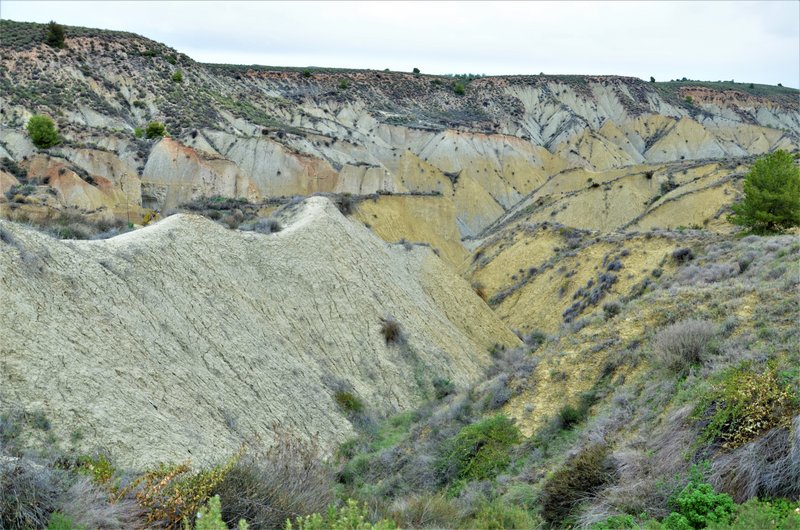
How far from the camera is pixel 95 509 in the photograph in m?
7.11

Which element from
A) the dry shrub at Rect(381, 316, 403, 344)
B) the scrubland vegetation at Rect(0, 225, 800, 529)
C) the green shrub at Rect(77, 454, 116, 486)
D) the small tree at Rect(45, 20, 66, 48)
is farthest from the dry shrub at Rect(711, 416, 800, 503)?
the small tree at Rect(45, 20, 66, 48)

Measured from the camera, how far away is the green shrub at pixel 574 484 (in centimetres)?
942

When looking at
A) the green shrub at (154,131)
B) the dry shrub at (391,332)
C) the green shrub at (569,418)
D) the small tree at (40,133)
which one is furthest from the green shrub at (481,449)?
the green shrub at (154,131)

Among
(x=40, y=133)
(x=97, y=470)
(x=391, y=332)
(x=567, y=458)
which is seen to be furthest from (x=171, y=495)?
Result: (x=40, y=133)

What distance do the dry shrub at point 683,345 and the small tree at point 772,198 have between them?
1613 cm

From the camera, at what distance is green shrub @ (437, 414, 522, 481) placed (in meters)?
12.4

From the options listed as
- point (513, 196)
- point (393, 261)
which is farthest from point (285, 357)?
point (513, 196)

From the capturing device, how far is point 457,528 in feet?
29.9

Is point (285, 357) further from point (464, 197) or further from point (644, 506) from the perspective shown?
point (464, 197)

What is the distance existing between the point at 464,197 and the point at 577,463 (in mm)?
60283

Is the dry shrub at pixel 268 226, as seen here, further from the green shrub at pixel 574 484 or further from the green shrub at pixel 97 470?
the green shrub at pixel 574 484

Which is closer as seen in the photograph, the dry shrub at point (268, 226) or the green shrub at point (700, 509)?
the green shrub at point (700, 509)

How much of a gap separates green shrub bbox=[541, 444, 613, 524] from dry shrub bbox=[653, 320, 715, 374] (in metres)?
2.87

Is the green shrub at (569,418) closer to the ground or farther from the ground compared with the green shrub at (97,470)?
farther from the ground
